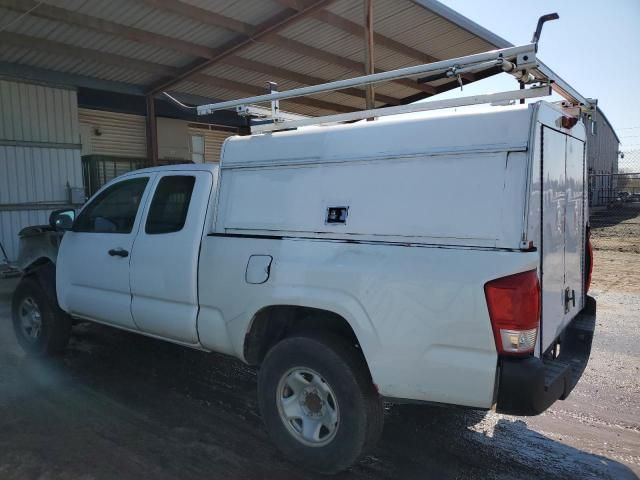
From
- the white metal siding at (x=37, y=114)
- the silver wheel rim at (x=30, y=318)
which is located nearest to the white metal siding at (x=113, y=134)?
the white metal siding at (x=37, y=114)

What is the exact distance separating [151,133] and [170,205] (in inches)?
397

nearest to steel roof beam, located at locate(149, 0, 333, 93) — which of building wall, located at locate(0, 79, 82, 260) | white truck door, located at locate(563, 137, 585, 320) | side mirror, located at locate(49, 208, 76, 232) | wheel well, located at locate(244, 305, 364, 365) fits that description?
building wall, located at locate(0, 79, 82, 260)

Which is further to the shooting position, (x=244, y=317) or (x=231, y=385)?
(x=231, y=385)

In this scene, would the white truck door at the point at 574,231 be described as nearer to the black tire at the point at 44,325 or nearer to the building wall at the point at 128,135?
the black tire at the point at 44,325

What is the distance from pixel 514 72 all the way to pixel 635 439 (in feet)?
9.17

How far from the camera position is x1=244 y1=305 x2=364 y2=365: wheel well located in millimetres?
3309

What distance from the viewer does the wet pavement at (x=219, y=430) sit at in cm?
328

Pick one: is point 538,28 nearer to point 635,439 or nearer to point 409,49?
point 635,439

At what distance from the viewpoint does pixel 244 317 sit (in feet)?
11.6

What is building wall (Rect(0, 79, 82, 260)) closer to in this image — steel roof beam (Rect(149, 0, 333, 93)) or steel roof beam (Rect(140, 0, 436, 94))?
steel roof beam (Rect(149, 0, 333, 93))

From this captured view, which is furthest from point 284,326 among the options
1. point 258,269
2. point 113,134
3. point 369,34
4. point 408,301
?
point 113,134

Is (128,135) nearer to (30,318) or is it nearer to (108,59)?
(108,59)

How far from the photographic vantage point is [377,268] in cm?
293

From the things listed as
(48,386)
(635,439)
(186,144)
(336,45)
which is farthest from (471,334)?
(186,144)
